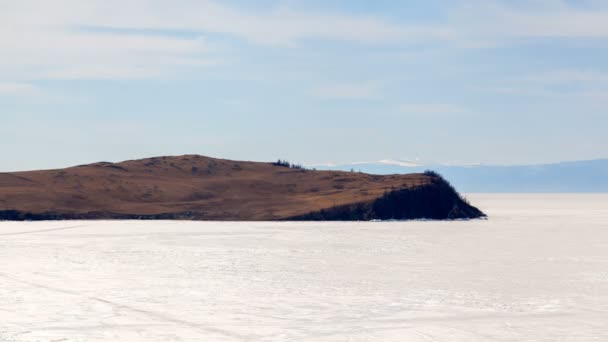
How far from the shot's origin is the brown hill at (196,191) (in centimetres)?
5303

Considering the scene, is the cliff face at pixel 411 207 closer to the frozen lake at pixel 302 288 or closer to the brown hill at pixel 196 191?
the brown hill at pixel 196 191

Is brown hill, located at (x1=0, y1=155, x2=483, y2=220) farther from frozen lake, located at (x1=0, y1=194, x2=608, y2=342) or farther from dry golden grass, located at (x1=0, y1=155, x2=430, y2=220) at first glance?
frozen lake, located at (x1=0, y1=194, x2=608, y2=342)

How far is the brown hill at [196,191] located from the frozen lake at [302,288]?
17076 mm

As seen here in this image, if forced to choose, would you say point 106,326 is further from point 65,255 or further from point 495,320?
point 65,255

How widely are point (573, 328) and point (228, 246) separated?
59.1 feet

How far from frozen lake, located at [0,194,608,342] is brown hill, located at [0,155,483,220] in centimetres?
1708

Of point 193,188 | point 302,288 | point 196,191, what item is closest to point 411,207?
point 196,191

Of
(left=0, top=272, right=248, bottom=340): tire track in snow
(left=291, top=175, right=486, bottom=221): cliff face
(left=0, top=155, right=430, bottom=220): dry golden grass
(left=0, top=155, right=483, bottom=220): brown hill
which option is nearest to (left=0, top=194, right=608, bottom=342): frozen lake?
(left=0, top=272, right=248, bottom=340): tire track in snow

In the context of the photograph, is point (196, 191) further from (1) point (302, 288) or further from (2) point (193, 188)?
(1) point (302, 288)

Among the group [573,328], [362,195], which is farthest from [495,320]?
[362,195]

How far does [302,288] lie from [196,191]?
40820 millimetres

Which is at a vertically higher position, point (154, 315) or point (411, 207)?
point (411, 207)

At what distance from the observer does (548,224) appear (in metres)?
47.4

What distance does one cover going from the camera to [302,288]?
20.0 m
